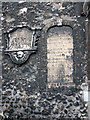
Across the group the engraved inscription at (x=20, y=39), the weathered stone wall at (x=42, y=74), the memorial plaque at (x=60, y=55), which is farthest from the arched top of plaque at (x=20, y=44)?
the memorial plaque at (x=60, y=55)

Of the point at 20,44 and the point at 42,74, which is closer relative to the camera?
the point at 42,74

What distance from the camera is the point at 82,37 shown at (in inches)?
217

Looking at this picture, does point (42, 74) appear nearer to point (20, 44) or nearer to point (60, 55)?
point (60, 55)

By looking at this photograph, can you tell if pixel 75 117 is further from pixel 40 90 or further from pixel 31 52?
pixel 31 52

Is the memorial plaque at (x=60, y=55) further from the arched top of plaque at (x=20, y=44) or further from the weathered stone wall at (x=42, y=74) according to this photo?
the arched top of plaque at (x=20, y=44)

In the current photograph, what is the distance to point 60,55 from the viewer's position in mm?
5547

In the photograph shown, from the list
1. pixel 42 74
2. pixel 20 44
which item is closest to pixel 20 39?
pixel 20 44

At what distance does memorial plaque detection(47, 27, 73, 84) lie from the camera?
544 centimetres

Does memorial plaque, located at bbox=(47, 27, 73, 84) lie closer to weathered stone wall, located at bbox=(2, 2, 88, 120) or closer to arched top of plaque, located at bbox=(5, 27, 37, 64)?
weathered stone wall, located at bbox=(2, 2, 88, 120)

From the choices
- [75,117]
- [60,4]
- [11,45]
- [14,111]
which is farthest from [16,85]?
[60,4]

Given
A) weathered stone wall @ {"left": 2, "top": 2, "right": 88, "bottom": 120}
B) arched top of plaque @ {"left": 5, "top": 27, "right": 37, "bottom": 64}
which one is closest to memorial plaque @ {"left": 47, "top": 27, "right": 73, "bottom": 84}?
weathered stone wall @ {"left": 2, "top": 2, "right": 88, "bottom": 120}

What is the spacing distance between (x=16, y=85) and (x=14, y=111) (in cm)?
75

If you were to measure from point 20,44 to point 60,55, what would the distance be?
1.27m

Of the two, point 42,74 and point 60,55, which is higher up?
point 60,55
